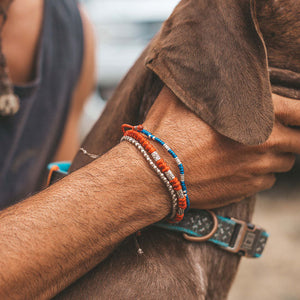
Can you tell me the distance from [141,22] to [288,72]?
12.9 feet

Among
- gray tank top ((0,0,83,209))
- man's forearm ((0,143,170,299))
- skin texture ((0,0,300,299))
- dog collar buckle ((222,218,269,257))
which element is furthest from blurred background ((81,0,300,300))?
man's forearm ((0,143,170,299))

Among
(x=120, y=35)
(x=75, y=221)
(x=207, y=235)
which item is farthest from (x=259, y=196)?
(x=75, y=221)

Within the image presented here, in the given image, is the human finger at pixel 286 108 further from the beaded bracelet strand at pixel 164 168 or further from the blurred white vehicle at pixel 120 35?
the blurred white vehicle at pixel 120 35

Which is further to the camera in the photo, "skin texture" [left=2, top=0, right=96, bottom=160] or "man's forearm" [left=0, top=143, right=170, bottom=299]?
"skin texture" [left=2, top=0, right=96, bottom=160]

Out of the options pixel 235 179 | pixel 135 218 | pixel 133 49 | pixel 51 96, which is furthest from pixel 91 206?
pixel 133 49

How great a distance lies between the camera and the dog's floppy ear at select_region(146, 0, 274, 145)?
923 mm

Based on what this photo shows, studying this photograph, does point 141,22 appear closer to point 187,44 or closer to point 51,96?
Answer: point 51,96

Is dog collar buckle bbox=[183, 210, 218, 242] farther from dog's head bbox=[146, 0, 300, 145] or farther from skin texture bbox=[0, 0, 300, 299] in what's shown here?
dog's head bbox=[146, 0, 300, 145]

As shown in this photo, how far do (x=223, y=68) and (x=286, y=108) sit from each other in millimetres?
227

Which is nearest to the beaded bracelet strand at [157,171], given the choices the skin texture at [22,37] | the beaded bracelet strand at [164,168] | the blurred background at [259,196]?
the beaded bracelet strand at [164,168]

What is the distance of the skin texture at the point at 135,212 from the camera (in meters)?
0.84

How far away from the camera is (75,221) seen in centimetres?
85

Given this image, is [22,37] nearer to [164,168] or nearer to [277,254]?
[164,168]

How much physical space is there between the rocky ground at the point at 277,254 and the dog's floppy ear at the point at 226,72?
2.16 metres
